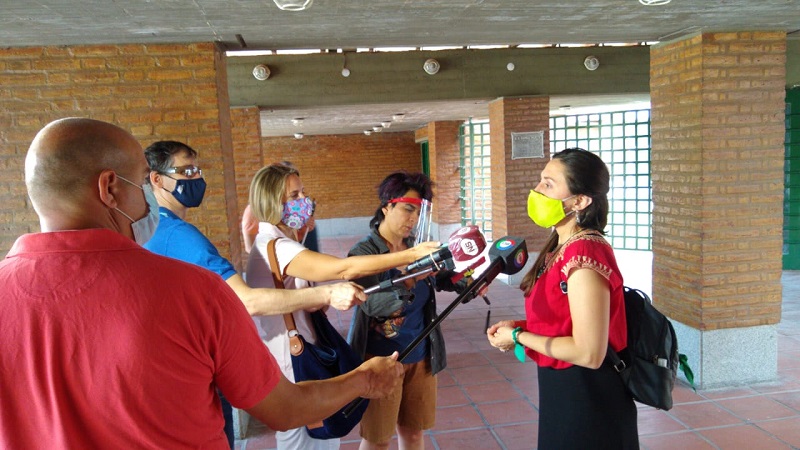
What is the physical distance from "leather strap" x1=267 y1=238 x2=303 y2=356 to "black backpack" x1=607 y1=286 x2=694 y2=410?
1.27m

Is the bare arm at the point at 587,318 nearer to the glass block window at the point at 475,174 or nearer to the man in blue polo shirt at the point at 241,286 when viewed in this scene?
the man in blue polo shirt at the point at 241,286

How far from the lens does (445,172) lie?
15.1 m

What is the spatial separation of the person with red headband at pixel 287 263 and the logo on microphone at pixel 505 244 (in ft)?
1.03

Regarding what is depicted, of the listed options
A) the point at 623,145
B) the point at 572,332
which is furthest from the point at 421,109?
the point at 572,332

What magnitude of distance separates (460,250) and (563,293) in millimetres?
436

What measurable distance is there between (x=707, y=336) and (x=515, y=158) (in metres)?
4.90

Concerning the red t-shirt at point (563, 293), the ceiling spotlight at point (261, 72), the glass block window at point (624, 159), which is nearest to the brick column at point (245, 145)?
the ceiling spotlight at point (261, 72)

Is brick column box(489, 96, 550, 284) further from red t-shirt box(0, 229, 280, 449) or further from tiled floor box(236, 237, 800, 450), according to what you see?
red t-shirt box(0, 229, 280, 449)

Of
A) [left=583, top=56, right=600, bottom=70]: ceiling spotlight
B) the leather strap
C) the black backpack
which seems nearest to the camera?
the black backpack

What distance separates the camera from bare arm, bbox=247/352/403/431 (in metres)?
1.42

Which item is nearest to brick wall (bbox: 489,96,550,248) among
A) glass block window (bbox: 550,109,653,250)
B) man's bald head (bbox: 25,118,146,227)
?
glass block window (bbox: 550,109,653,250)

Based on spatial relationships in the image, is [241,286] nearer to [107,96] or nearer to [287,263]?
[287,263]

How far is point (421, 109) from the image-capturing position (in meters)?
11.4

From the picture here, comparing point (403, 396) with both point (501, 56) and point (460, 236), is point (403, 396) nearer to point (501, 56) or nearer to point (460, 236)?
point (460, 236)
